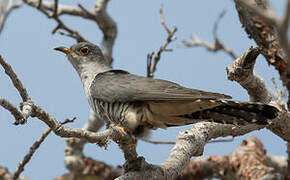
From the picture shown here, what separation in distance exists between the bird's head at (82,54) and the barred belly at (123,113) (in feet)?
3.95

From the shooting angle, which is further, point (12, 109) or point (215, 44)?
point (215, 44)

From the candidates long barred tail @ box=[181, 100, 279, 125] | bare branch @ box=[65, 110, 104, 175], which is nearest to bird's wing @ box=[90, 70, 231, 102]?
long barred tail @ box=[181, 100, 279, 125]

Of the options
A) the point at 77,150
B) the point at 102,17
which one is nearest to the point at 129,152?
the point at 77,150

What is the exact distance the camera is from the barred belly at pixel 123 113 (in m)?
3.44

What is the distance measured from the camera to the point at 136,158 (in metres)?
2.96

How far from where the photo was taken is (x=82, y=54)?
490 centimetres

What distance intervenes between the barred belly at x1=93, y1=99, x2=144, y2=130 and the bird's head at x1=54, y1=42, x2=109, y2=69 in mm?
1203

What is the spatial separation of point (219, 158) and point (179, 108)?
1.95 metres

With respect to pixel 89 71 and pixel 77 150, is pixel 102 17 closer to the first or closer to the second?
pixel 89 71

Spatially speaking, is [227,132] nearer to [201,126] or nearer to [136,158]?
[201,126]

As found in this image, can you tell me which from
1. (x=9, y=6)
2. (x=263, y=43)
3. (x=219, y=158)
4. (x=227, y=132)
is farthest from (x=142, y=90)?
(x=9, y=6)

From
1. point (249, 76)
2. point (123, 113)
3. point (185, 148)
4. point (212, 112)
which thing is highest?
point (249, 76)

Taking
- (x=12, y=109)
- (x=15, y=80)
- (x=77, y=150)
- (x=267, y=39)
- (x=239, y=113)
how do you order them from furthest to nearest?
(x=77, y=150) < (x=267, y=39) < (x=239, y=113) < (x=15, y=80) < (x=12, y=109)

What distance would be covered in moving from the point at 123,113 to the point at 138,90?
0.26 meters
